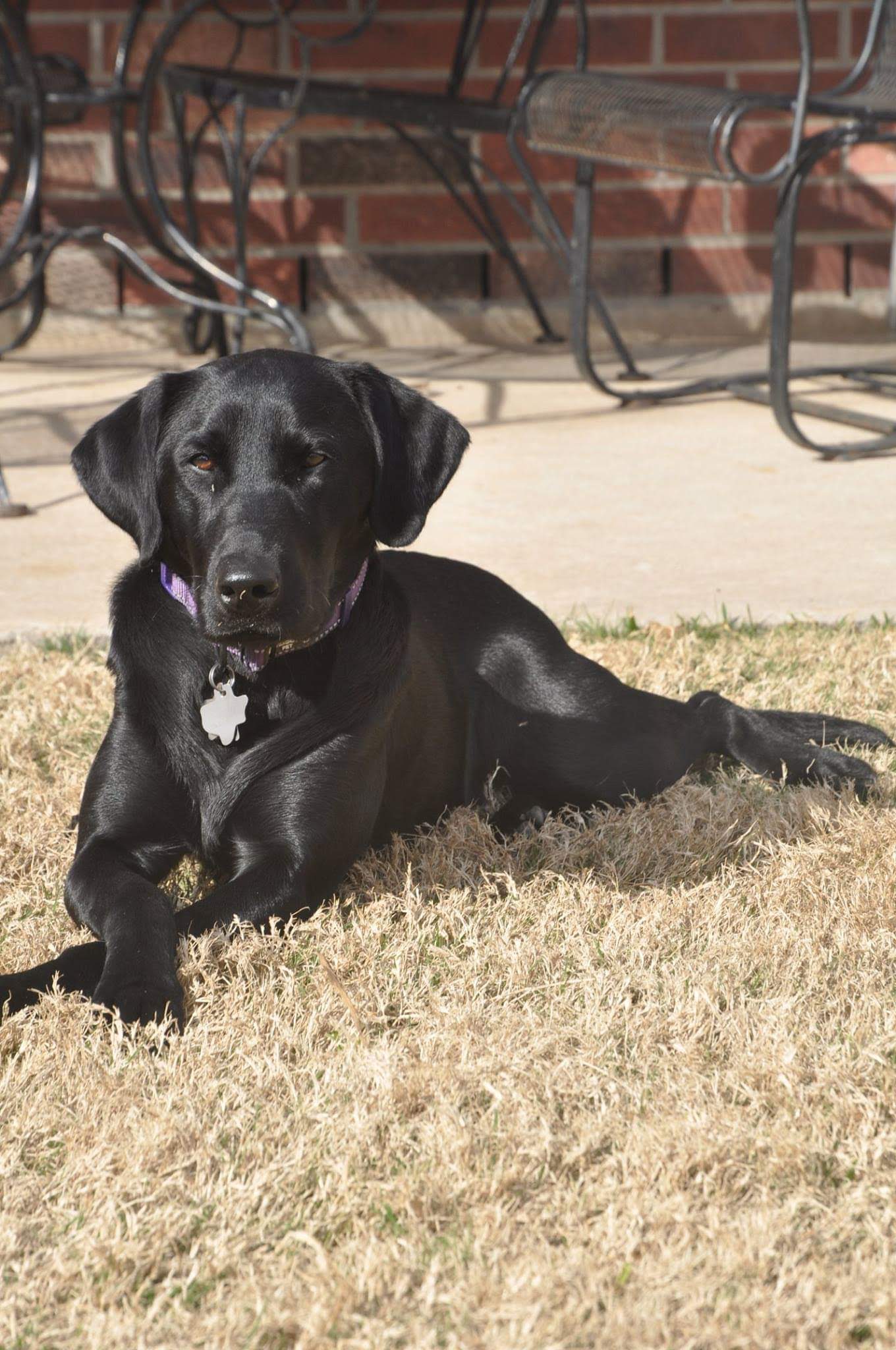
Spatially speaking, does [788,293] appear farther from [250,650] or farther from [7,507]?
[250,650]

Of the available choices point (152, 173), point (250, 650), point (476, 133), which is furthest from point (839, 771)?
point (476, 133)

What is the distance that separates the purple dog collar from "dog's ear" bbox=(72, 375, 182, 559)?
3.3 inches

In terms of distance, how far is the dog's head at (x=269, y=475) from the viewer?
226 centimetres

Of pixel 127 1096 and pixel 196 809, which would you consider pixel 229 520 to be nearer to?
pixel 196 809

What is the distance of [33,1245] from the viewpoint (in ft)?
5.35

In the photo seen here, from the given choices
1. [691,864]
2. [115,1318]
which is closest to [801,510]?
[691,864]

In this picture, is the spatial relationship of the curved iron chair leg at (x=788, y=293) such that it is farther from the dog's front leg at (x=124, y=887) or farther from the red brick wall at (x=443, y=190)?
the dog's front leg at (x=124, y=887)

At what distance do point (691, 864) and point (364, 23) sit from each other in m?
4.06

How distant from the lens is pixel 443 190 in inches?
273

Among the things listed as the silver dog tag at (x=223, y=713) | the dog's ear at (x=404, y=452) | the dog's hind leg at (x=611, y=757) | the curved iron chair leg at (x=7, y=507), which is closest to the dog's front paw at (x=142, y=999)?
the silver dog tag at (x=223, y=713)

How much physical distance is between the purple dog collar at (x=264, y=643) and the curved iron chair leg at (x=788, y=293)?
2.58 meters

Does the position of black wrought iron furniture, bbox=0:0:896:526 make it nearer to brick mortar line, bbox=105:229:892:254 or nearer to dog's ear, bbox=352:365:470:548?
brick mortar line, bbox=105:229:892:254

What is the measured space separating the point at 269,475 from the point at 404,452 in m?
0.27

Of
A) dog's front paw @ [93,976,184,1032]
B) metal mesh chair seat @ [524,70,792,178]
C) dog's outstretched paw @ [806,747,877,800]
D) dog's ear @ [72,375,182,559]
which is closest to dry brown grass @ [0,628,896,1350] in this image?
dog's front paw @ [93,976,184,1032]
